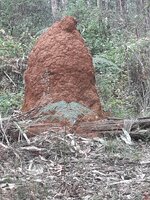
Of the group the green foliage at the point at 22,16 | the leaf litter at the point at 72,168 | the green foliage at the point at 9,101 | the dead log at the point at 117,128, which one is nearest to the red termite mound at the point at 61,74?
the dead log at the point at 117,128

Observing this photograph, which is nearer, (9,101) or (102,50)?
(9,101)

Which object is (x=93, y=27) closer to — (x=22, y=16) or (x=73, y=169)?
(x=22, y=16)

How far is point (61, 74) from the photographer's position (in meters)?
6.67

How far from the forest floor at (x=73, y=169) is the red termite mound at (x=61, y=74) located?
0.85 meters

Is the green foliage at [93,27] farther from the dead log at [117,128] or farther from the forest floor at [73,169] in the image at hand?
the forest floor at [73,169]

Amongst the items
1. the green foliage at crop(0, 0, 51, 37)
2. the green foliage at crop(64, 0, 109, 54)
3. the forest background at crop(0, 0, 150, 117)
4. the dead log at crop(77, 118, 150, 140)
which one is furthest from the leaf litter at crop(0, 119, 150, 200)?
the green foliage at crop(0, 0, 51, 37)

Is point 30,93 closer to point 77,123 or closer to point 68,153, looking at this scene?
point 77,123

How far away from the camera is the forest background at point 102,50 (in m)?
10.4

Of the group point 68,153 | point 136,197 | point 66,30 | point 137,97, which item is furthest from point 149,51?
point 136,197

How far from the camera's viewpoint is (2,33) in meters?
17.3

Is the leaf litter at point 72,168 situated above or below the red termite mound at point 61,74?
below

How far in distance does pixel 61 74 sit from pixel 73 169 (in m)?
1.94

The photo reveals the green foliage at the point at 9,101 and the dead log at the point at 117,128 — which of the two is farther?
the green foliage at the point at 9,101

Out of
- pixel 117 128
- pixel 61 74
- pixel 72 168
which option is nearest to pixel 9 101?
pixel 61 74
